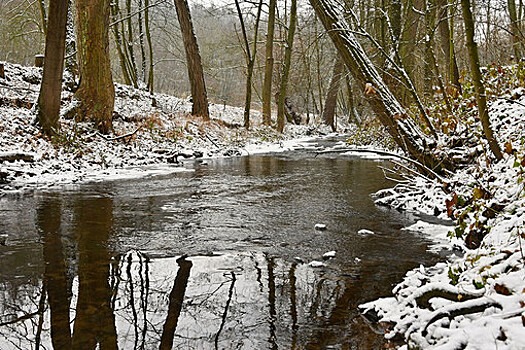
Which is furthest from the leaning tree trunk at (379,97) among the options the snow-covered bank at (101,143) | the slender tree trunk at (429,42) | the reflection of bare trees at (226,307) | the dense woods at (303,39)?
the snow-covered bank at (101,143)

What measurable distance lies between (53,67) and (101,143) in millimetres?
2021

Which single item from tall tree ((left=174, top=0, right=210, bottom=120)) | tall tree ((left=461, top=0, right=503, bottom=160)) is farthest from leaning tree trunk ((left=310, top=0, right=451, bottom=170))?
tall tree ((left=174, top=0, right=210, bottom=120))

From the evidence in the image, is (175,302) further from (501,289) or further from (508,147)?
(508,147)

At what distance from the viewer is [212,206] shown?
654 centimetres

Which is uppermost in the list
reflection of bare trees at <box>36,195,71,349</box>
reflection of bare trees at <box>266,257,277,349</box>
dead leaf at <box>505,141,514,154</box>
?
dead leaf at <box>505,141,514,154</box>

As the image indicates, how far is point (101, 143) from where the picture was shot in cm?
1099

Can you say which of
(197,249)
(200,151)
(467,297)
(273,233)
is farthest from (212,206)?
(200,151)

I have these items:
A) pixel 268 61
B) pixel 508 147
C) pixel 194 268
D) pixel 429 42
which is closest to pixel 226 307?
pixel 194 268

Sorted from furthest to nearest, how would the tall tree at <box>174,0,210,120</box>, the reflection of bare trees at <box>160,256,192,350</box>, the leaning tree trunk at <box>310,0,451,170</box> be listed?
the tall tree at <box>174,0,210,120</box> → the leaning tree trunk at <box>310,0,451,170</box> → the reflection of bare trees at <box>160,256,192,350</box>

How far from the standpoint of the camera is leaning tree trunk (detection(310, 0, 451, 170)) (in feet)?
22.4

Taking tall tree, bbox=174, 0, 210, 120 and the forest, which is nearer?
the forest

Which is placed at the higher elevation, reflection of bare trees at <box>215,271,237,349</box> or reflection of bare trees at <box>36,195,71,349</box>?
reflection of bare trees at <box>36,195,71,349</box>

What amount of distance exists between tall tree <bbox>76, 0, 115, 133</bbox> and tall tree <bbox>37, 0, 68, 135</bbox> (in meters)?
1.24

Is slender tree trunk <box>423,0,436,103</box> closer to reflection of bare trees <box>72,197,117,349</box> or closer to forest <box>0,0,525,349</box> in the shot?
forest <box>0,0,525,349</box>
